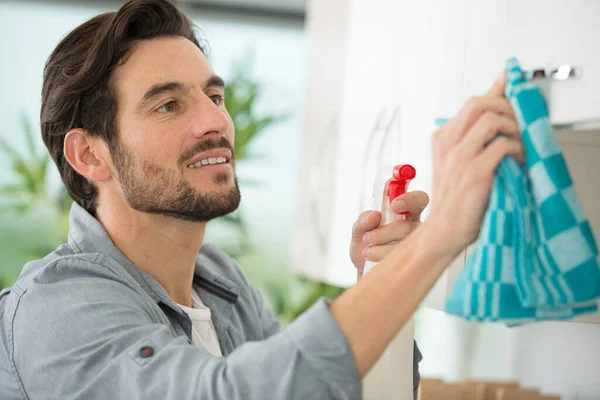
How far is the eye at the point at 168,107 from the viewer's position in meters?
1.36

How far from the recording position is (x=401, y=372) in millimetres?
1144

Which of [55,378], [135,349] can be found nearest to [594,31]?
[135,349]

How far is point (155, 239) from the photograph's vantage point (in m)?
1.39

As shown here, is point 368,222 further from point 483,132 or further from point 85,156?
point 85,156

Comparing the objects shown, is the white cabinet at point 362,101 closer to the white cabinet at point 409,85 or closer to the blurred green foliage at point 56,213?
the white cabinet at point 409,85

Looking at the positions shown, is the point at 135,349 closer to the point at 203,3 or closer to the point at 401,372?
the point at 401,372

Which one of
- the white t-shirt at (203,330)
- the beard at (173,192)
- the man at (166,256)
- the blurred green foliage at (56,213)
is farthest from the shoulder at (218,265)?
the blurred green foliage at (56,213)

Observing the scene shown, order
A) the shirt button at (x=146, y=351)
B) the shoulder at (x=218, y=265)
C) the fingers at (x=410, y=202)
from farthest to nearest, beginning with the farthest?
the shoulder at (x=218, y=265) → the fingers at (x=410, y=202) → the shirt button at (x=146, y=351)

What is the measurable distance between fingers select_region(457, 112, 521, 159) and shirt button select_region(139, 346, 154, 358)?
0.47 meters

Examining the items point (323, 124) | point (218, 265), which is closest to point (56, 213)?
point (323, 124)

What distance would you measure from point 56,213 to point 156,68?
2.00 meters

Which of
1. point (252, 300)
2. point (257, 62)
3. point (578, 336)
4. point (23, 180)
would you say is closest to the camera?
point (578, 336)

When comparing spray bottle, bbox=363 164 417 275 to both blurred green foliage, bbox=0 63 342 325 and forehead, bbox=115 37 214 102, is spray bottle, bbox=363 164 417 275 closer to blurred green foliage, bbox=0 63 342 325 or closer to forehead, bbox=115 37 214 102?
forehead, bbox=115 37 214 102

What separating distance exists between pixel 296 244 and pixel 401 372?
4.20ft
